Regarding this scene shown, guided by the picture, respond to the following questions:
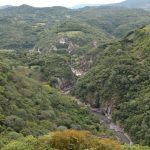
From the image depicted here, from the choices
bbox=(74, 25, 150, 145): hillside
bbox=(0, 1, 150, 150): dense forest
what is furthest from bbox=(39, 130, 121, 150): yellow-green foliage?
bbox=(74, 25, 150, 145): hillside

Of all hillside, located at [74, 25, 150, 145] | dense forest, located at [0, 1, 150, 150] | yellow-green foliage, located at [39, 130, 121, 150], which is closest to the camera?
yellow-green foliage, located at [39, 130, 121, 150]

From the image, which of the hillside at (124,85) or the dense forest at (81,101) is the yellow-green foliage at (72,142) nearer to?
the dense forest at (81,101)

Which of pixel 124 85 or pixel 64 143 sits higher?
pixel 64 143

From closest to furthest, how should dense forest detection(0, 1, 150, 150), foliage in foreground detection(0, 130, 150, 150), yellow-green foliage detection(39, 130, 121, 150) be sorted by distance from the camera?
foliage in foreground detection(0, 130, 150, 150), yellow-green foliage detection(39, 130, 121, 150), dense forest detection(0, 1, 150, 150)

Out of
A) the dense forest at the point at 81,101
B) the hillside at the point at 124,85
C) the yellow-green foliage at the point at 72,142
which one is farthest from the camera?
the hillside at the point at 124,85

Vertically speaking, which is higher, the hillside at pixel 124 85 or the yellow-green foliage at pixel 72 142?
the yellow-green foliage at pixel 72 142

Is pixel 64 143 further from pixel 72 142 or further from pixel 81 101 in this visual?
pixel 81 101

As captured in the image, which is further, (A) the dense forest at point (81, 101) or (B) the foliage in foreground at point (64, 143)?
(A) the dense forest at point (81, 101)

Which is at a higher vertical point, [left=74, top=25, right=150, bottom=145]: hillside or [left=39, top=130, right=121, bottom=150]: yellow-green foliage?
[left=39, top=130, right=121, bottom=150]: yellow-green foliage

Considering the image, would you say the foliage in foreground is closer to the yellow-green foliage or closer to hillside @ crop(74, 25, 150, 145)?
the yellow-green foliage

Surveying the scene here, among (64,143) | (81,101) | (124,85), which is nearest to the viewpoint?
(64,143)

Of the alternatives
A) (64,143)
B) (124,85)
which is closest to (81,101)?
(124,85)

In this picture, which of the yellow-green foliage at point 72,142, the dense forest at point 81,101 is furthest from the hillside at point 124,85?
the yellow-green foliage at point 72,142

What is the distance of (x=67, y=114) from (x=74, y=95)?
3410cm
